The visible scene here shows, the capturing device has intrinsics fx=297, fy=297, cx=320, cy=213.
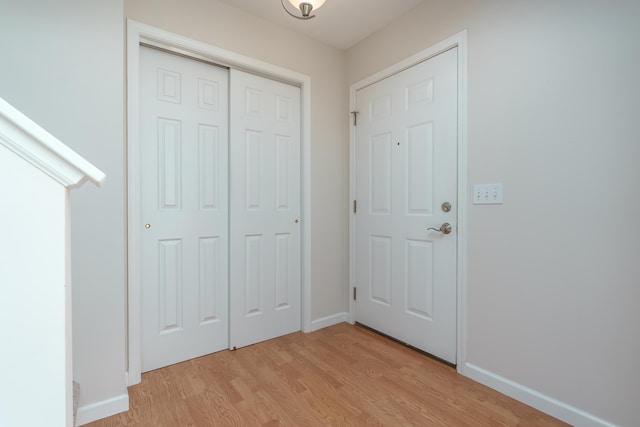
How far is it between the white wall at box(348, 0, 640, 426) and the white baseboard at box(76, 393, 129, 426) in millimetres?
1894

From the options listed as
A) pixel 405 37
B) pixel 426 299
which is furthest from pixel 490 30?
pixel 426 299

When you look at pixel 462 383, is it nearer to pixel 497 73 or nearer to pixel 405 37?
pixel 497 73

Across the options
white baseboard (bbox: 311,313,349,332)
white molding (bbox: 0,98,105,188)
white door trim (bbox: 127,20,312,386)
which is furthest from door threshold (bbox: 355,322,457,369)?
white molding (bbox: 0,98,105,188)

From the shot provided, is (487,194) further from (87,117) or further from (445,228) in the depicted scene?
(87,117)

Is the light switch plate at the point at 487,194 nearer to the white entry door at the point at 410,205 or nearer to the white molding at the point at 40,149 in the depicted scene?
the white entry door at the point at 410,205

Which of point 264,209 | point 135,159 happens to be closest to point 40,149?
point 135,159

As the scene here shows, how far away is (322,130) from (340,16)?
824 millimetres

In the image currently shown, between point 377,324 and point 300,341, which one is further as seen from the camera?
Result: point 377,324

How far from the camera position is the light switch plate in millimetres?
1658

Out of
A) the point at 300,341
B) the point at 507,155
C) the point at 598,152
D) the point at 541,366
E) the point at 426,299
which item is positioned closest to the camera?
the point at 598,152

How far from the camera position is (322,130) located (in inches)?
99.1

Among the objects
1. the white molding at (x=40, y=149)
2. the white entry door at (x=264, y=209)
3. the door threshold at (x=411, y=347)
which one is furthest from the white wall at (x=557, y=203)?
the white molding at (x=40, y=149)

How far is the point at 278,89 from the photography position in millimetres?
2338

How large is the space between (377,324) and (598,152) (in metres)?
1.78
